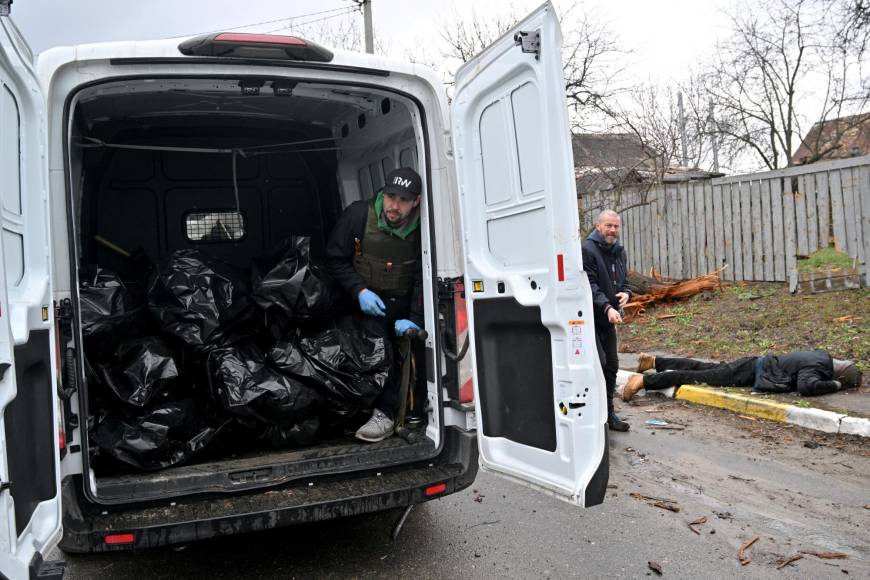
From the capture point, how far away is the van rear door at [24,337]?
2.20 m

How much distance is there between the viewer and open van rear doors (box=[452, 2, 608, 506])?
2.91 meters

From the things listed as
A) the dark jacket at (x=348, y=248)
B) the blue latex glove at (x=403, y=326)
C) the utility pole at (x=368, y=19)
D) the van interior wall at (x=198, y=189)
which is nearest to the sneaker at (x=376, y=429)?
the blue latex glove at (x=403, y=326)

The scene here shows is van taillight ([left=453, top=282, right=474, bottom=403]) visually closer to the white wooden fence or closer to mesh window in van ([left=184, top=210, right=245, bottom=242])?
mesh window in van ([left=184, top=210, right=245, bottom=242])

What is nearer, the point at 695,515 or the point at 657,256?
the point at 695,515

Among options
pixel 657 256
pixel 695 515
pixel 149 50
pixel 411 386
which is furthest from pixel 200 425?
pixel 657 256

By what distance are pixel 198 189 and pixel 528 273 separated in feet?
10.8

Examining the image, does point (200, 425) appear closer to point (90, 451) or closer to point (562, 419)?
point (90, 451)

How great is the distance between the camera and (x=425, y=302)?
383 centimetres

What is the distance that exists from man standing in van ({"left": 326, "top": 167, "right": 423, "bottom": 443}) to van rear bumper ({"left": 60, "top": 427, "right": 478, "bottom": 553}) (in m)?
0.58

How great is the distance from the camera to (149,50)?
3.05 meters

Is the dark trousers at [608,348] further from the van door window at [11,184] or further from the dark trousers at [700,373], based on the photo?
the van door window at [11,184]

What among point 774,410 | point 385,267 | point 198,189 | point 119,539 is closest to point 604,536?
point 385,267

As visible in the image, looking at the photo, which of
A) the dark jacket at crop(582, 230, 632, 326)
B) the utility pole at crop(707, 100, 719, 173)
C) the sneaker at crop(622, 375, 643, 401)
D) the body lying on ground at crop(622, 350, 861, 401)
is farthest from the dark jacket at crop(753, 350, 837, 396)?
the utility pole at crop(707, 100, 719, 173)

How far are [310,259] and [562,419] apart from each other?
6.56 feet
